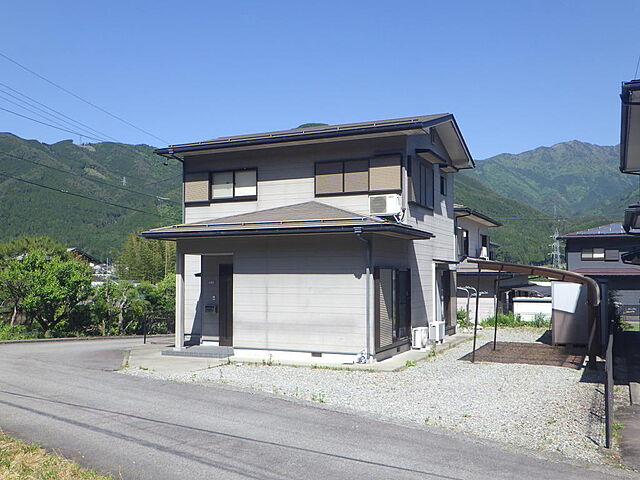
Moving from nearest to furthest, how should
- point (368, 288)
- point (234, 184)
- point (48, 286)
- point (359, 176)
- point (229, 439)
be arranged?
point (229, 439) < point (368, 288) < point (359, 176) < point (234, 184) < point (48, 286)

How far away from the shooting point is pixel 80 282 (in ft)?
78.5

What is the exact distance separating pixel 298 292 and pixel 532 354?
6.98m

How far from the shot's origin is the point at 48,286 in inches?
903

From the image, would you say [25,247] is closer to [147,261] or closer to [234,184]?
[234,184]

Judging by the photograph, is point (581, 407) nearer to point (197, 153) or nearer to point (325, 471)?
point (325, 471)

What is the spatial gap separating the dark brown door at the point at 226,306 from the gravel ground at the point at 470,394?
259 centimetres

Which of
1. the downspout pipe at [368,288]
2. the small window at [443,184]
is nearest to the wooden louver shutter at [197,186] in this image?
the downspout pipe at [368,288]

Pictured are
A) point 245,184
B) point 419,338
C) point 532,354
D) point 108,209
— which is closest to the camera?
point 532,354

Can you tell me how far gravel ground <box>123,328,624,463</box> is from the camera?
873cm

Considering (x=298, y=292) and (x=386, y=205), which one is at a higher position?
(x=386, y=205)

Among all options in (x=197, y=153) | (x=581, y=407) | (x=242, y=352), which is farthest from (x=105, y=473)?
(x=197, y=153)

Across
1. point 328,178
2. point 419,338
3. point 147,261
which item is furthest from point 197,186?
point 147,261

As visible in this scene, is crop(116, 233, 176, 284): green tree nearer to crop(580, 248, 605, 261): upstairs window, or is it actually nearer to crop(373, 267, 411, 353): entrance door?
crop(580, 248, 605, 261): upstairs window

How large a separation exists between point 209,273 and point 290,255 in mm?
3303
